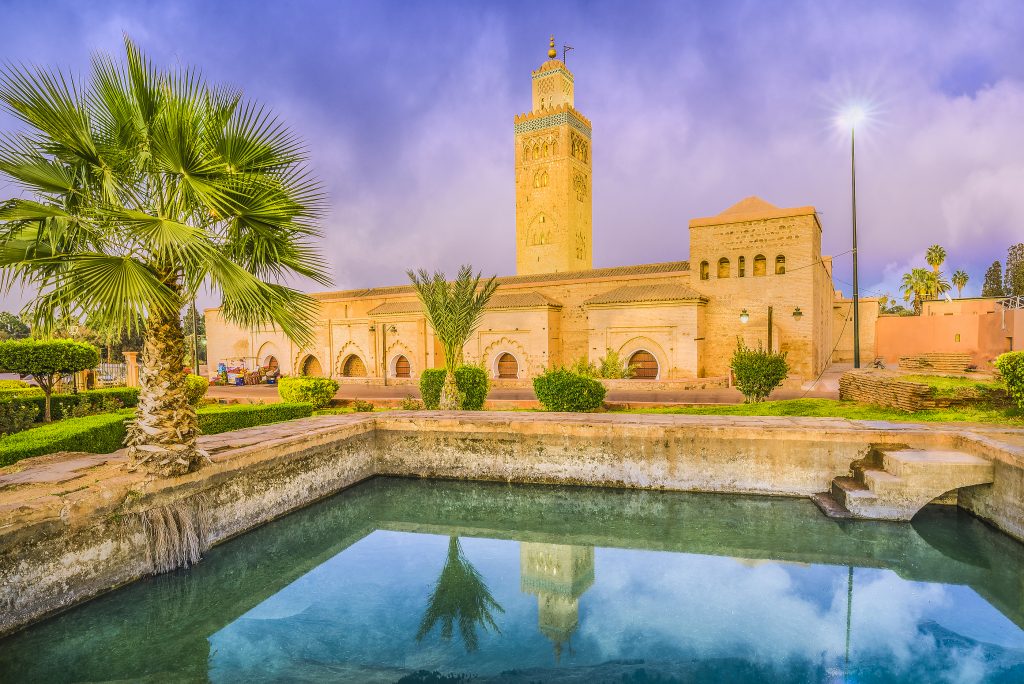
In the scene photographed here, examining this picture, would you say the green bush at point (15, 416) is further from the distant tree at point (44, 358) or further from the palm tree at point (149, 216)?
the palm tree at point (149, 216)

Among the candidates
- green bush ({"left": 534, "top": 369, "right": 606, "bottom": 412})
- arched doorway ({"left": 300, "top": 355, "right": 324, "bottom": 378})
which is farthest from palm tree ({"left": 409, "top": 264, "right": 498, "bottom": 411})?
arched doorway ({"left": 300, "top": 355, "right": 324, "bottom": 378})

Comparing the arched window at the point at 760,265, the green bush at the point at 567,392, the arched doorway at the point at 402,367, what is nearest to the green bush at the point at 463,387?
the green bush at the point at 567,392

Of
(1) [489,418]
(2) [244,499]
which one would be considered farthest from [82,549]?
(1) [489,418]

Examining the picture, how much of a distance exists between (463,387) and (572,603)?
7052mm

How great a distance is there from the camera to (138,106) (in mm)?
5078

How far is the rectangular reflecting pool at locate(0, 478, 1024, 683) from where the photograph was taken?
13.8 feet

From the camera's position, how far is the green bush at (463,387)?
1202cm

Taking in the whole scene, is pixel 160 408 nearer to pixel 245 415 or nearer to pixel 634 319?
pixel 245 415

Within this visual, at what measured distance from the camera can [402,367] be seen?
26609 mm

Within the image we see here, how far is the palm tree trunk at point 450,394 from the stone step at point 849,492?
23.8 ft

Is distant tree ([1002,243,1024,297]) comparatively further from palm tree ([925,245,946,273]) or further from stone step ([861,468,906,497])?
stone step ([861,468,906,497])

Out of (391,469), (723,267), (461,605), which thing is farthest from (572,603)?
(723,267)

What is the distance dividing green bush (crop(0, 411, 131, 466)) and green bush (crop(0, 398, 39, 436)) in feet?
4.19

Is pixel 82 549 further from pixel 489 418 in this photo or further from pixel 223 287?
pixel 489 418
